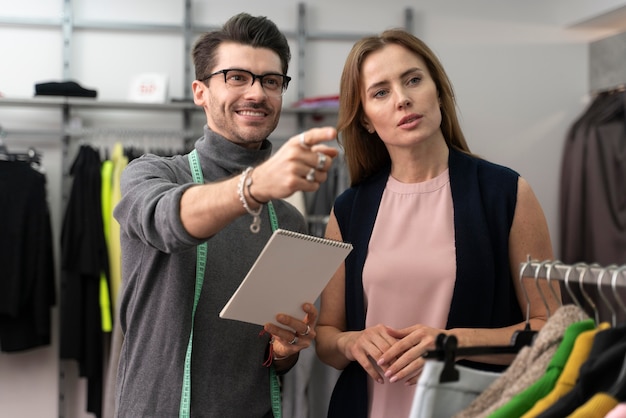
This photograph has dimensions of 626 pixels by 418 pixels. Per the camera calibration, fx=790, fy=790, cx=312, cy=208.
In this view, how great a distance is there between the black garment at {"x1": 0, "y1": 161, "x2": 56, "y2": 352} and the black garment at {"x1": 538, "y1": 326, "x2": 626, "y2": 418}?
3117mm

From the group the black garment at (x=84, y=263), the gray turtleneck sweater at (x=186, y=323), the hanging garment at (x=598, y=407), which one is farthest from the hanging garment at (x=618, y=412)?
the black garment at (x=84, y=263)

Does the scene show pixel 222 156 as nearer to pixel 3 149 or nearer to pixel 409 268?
pixel 409 268

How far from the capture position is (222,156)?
5.45 feet

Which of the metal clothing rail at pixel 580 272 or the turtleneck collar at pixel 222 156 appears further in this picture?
the turtleneck collar at pixel 222 156

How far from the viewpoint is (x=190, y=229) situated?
124cm

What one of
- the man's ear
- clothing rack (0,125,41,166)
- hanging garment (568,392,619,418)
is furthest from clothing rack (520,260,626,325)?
clothing rack (0,125,41,166)

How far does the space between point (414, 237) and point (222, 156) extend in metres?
0.47

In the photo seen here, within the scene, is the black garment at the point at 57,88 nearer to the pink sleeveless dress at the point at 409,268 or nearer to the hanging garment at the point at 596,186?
the pink sleeveless dress at the point at 409,268

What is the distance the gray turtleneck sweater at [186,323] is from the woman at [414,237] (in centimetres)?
24

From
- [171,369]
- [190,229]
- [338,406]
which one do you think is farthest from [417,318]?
[190,229]

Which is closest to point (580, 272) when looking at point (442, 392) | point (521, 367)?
point (521, 367)

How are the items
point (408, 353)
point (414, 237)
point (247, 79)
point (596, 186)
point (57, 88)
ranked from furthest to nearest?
point (596, 186) < point (57, 88) < point (414, 237) < point (247, 79) < point (408, 353)

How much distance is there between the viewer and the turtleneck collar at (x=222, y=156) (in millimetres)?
1655

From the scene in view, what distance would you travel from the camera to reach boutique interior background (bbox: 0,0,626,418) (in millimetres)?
4137
